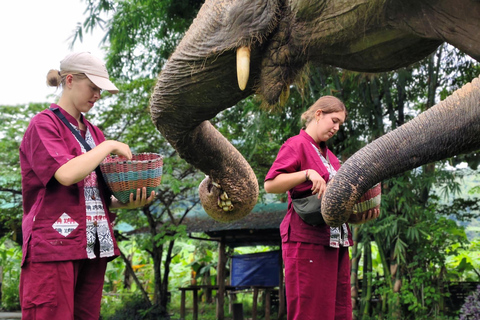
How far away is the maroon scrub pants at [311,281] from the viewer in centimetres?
289

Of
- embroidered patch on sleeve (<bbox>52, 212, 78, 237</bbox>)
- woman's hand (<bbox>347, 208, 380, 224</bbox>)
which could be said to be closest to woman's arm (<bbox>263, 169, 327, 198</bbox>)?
woman's hand (<bbox>347, 208, 380, 224</bbox>)

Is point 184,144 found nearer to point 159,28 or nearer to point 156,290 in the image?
point 159,28

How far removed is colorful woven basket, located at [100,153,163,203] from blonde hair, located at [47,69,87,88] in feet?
1.30

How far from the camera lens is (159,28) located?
Answer: 9.24m

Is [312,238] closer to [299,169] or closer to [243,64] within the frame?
[299,169]

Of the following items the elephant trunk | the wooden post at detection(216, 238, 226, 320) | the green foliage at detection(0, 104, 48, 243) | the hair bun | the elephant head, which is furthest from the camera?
the wooden post at detection(216, 238, 226, 320)

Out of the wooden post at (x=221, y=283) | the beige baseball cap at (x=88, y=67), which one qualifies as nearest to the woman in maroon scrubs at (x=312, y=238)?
the beige baseball cap at (x=88, y=67)

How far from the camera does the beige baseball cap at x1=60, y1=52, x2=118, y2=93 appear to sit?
2.53 m

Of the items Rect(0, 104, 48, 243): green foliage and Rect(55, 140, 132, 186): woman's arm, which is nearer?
Rect(55, 140, 132, 186): woman's arm

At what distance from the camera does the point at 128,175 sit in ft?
8.13

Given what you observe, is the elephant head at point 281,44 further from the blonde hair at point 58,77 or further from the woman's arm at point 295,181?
the woman's arm at point 295,181

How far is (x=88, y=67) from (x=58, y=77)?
0.51 feet

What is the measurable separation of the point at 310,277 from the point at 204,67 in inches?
46.1

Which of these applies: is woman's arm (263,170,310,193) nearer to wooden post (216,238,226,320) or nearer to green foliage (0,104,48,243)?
green foliage (0,104,48,243)
